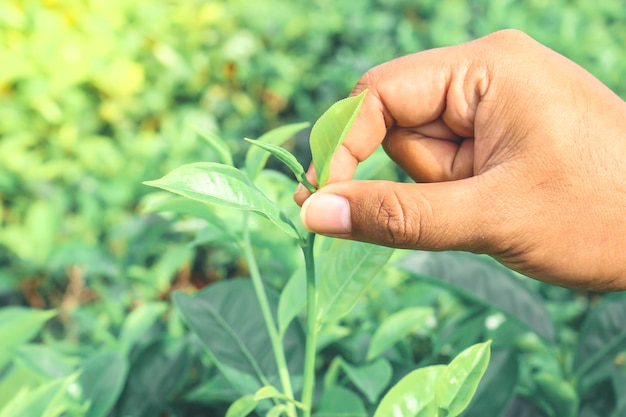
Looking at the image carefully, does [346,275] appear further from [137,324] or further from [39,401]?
[137,324]

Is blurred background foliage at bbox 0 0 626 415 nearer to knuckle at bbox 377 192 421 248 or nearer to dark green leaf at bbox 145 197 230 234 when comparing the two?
dark green leaf at bbox 145 197 230 234

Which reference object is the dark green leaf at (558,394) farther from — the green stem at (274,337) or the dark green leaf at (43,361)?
the dark green leaf at (43,361)

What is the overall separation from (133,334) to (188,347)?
0.17 metres

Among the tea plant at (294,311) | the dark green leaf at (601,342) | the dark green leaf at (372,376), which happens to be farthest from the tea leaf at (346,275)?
the dark green leaf at (601,342)

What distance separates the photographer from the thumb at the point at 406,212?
908 mm

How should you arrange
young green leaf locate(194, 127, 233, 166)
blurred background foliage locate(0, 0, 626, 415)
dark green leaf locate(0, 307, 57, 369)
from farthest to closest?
blurred background foliage locate(0, 0, 626, 415) < dark green leaf locate(0, 307, 57, 369) < young green leaf locate(194, 127, 233, 166)

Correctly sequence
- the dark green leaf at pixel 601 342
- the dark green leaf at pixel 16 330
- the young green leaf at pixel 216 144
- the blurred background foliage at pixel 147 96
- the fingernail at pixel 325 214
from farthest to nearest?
the blurred background foliage at pixel 147 96 → the dark green leaf at pixel 601 342 → the dark green leaf at pixel 16 330 → the young green leaf at pixel 216 144 → the fingernail at pixel 325 214

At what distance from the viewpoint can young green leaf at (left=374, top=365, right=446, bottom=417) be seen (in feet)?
2.88

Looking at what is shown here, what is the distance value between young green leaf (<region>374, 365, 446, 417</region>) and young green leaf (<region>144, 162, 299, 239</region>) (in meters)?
0.28

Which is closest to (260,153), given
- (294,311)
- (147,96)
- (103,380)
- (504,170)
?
(294,311)

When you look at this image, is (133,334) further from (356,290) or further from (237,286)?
(356,290)

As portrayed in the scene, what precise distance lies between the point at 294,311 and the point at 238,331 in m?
0.19

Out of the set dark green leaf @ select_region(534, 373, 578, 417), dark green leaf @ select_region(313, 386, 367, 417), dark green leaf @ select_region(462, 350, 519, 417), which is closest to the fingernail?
dark green leaf @ select_region(313, 386, 367, 417)

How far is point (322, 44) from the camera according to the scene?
304 cm
